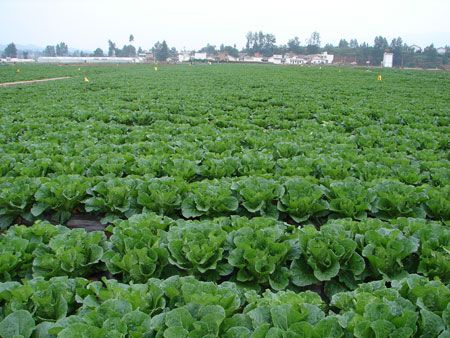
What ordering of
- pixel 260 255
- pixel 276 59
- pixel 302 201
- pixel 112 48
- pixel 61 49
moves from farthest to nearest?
pixel 61 49
pixel 112 48
pixel 276 59
pixel 302 201
pixel 260 255

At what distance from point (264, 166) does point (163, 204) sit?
2079 millimetres

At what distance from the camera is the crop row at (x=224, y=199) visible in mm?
4824

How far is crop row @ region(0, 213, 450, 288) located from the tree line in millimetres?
103798

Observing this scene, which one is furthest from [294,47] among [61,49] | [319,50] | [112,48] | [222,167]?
[222,167]

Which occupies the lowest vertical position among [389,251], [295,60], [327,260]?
[327,260]

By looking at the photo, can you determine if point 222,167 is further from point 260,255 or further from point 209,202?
point 260,255

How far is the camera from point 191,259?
3.52 metres

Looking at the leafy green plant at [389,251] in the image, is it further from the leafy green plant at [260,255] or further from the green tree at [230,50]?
the green tree at [230,50]

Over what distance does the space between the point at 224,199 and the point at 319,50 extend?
153210 millimetres

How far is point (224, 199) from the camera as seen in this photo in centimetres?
484

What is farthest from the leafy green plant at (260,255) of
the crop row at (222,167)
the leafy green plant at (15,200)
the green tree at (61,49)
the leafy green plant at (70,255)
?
the green tree at (61,49)

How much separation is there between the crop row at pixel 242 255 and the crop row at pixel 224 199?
93cm

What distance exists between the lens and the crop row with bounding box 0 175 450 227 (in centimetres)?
482

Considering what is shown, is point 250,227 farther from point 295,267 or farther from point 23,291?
point 23,291
